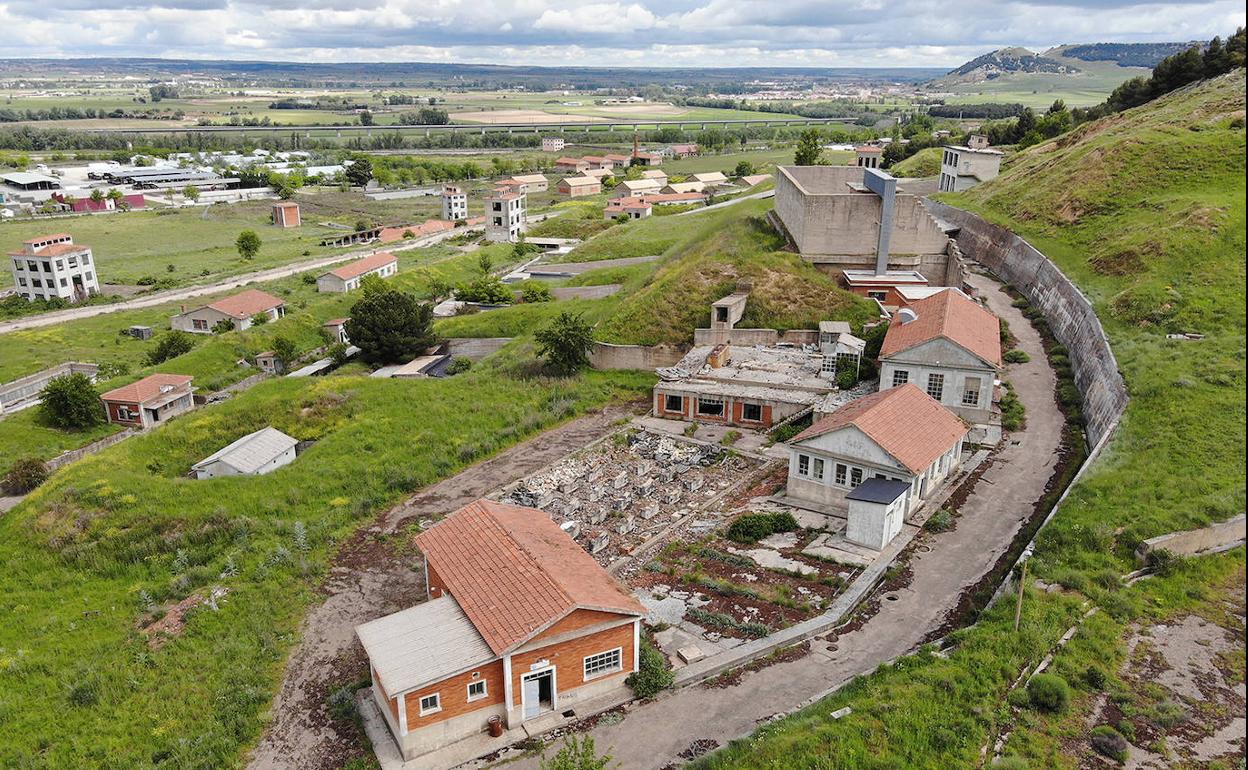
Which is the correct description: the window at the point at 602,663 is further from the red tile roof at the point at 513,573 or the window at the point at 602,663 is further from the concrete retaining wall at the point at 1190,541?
the concrete retaining wall at the point at 1190,541

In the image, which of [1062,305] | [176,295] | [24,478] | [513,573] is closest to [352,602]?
[513,573]

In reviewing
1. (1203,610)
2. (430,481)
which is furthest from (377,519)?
(1203,610)

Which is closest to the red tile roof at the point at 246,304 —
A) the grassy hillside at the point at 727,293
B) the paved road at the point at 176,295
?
the paved road at the point at 176,295

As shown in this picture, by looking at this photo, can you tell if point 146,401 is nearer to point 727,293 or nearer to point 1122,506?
point 727,293

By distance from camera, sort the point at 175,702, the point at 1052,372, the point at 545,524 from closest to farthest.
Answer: the point at 175,702, the point at 545,524, the point at 1052,372

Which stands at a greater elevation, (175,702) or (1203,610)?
(1203,610)

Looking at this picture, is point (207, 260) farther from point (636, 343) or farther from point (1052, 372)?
point (1052, 372)

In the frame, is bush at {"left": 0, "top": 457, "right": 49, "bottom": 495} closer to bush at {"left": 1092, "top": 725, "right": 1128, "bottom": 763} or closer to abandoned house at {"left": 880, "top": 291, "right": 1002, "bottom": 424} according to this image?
abandoned house at {"left": 880, "top": 291, "right": 1002, "bottom": 424}

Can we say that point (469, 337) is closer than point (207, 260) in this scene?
Yes
